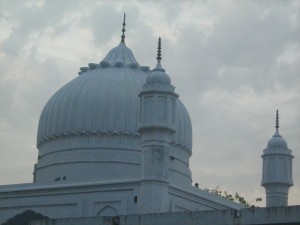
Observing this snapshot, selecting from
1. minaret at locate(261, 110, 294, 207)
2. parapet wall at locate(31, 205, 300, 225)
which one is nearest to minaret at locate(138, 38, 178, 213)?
→ parapet wall at locate(31, 205, 300, 225)

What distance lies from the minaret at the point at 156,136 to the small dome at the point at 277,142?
21.4 feet

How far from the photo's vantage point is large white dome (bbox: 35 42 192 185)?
27.7 m

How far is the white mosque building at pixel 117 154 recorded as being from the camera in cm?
2447

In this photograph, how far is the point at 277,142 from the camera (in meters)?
30.4

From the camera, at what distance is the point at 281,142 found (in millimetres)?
30484

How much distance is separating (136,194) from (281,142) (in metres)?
7.20

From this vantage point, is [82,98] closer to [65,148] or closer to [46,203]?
[65,148]

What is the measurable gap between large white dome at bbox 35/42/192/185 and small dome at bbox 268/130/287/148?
3008 mm

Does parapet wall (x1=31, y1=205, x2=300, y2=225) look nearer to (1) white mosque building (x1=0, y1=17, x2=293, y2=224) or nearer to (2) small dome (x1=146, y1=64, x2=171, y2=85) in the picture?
(1) white mosque building (x1=0, y1=17, x2=293, y2=224)

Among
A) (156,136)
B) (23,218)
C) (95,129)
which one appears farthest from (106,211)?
(95,129)

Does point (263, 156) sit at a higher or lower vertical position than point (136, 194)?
higher

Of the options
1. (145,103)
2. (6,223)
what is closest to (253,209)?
(145,103)

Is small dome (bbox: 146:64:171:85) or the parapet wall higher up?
small dome (bbox: 146:64:171:85)

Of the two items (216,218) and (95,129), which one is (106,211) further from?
(216,218)
